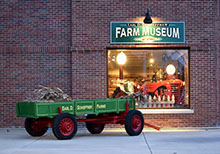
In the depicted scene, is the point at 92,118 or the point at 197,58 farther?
the point at 197,58

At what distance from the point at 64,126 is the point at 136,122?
2.30 meters

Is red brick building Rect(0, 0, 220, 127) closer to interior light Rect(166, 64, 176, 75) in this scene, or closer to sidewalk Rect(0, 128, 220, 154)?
interior light Rect(166, 64, 176, 75)

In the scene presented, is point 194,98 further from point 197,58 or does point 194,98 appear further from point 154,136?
point 154,136

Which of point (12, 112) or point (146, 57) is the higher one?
point (146, 57)

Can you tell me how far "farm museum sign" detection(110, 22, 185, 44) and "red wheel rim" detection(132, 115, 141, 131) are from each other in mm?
3144

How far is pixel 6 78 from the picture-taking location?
46.9 ft

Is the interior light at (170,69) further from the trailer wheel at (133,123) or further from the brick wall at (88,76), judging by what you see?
the trailer wheel at (133,123)

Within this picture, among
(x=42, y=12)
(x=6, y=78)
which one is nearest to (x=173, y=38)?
(x=42, y=12)

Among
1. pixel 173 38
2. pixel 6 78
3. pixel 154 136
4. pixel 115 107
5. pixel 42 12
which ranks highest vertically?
pixel 42 12

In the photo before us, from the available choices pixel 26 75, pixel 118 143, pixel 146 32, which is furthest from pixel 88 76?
pixel 118 143

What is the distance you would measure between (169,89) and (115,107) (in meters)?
3.11

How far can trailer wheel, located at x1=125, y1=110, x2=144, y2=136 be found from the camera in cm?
1182

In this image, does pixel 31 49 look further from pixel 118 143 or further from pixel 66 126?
pixel 118 143

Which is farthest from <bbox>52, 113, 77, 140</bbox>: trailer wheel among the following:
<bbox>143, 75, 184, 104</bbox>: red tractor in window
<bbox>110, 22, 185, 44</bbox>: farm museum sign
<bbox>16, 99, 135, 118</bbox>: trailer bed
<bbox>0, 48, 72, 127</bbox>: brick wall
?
<bbox>143, 75, 184, 104</bbox>: red tractor in window
